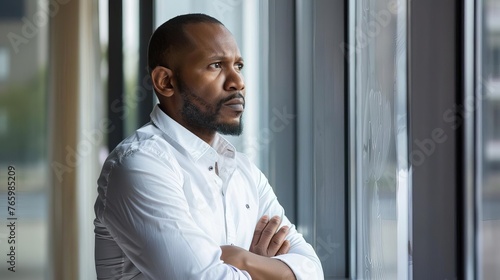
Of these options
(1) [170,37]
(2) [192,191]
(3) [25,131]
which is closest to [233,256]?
(2) [192,191]

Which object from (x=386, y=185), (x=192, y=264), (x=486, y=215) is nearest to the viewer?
(x=192, y=264)

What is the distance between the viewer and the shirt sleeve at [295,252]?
1636mm

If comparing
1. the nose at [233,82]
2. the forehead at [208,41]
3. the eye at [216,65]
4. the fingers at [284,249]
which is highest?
the forehead at [208,41]

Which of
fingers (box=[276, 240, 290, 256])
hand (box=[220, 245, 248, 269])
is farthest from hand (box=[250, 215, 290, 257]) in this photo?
hand (box=[220, 245, 248, 269])

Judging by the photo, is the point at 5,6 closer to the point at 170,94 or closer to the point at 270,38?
the point at 270,38

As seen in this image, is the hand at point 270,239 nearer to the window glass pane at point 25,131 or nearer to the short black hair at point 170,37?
the short black hair at point 170,37

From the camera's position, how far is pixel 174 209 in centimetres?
146

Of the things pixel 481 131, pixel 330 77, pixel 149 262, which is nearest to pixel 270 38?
pixel 330 77

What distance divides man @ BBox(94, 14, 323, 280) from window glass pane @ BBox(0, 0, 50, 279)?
139 cm

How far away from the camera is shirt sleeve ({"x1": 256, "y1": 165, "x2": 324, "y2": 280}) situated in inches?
64.4

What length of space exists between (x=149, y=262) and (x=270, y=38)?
1.75m

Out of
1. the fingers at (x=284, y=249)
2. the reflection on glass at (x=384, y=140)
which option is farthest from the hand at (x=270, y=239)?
the reflection on glass at (x=384, y=140)

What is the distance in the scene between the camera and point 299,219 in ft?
10.0

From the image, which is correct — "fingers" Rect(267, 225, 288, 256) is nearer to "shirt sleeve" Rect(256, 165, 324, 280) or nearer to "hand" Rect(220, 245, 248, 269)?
"shirt sleeve" Rect(256, 165, 324, 280)
